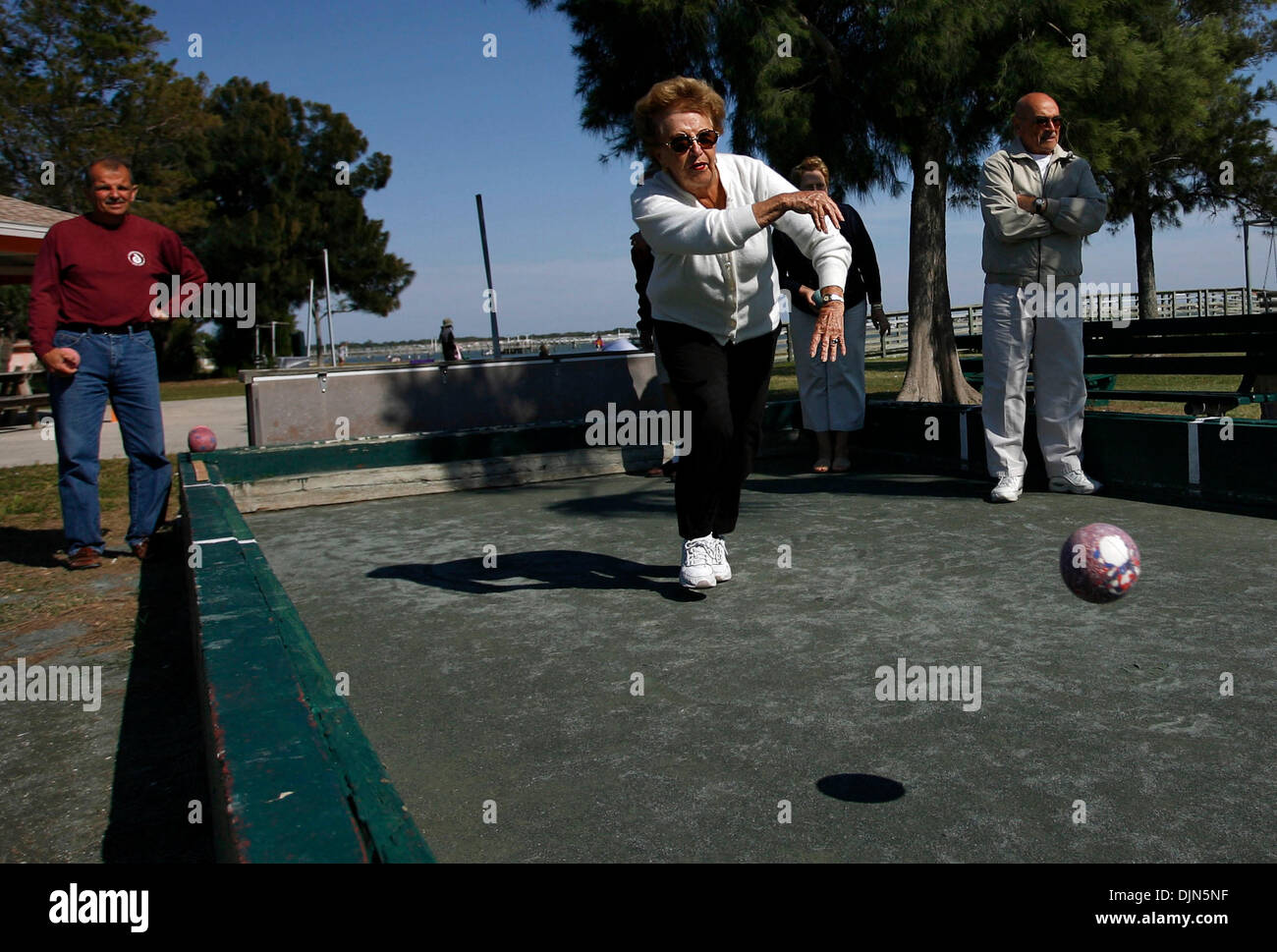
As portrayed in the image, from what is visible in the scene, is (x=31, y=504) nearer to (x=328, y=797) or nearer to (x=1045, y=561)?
(x=1045, y=561)

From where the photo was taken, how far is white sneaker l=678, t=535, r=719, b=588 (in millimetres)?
4105

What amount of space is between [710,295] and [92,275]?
3242mm

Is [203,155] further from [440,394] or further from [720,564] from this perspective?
[720,564]

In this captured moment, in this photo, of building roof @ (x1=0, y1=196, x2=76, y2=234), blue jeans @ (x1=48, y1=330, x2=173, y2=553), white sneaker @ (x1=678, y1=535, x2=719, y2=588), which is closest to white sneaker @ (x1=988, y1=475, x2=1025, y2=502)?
white sneaker @ (x1=678, y1=535, x2=719, y2=588)

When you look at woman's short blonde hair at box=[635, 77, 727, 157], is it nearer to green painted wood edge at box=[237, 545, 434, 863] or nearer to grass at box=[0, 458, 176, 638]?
green painted wood edge at box=[237, 545, 434, 863]

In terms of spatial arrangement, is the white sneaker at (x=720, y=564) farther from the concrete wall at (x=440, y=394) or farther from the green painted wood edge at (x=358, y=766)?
the concrete wall at (x=440, y=394)

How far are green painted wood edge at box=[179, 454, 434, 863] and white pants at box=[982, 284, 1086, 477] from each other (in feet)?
14.3

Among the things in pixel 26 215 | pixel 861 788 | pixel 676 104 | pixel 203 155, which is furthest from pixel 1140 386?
pixel 203 155

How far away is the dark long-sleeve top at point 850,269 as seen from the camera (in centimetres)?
690

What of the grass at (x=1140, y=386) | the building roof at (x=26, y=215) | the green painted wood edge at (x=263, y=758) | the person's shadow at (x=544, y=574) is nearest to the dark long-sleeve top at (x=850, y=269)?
the grass at (x=1140, y=386)

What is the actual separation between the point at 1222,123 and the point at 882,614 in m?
30.9

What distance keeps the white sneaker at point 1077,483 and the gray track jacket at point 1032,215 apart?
1044 millimetres

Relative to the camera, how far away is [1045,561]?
4.33m
